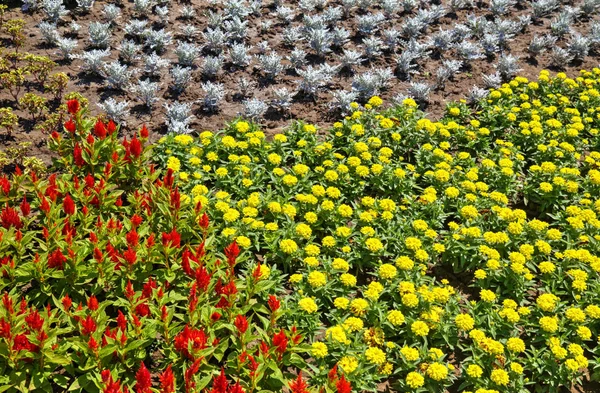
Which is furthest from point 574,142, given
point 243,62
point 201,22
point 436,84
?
point 201,22

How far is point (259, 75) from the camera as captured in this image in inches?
358

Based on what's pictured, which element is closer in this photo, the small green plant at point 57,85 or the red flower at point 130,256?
the red flower at point 130,256

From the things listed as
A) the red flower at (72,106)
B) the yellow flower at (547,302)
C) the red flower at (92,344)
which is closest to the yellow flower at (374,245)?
the yellow flower at (547,302)

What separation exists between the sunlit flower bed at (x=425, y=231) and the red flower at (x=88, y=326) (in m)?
1.74

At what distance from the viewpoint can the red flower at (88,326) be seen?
4328 mm

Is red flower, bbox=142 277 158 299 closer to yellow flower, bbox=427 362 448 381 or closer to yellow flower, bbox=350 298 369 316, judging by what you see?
yellow flower, bbox=350 298 369 316

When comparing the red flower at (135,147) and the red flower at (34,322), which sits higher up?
the red flower at (135,147)

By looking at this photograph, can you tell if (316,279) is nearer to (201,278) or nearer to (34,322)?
(201,278)

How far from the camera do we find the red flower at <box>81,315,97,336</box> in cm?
433

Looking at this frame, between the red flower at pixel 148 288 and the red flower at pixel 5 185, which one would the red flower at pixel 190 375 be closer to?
the red flower at pixel 148 288

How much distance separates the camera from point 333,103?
27.7ft

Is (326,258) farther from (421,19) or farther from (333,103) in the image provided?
A: (421,19)

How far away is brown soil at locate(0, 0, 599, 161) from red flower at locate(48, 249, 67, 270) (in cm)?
238

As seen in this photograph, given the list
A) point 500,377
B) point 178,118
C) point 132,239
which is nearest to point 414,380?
point 500,377
